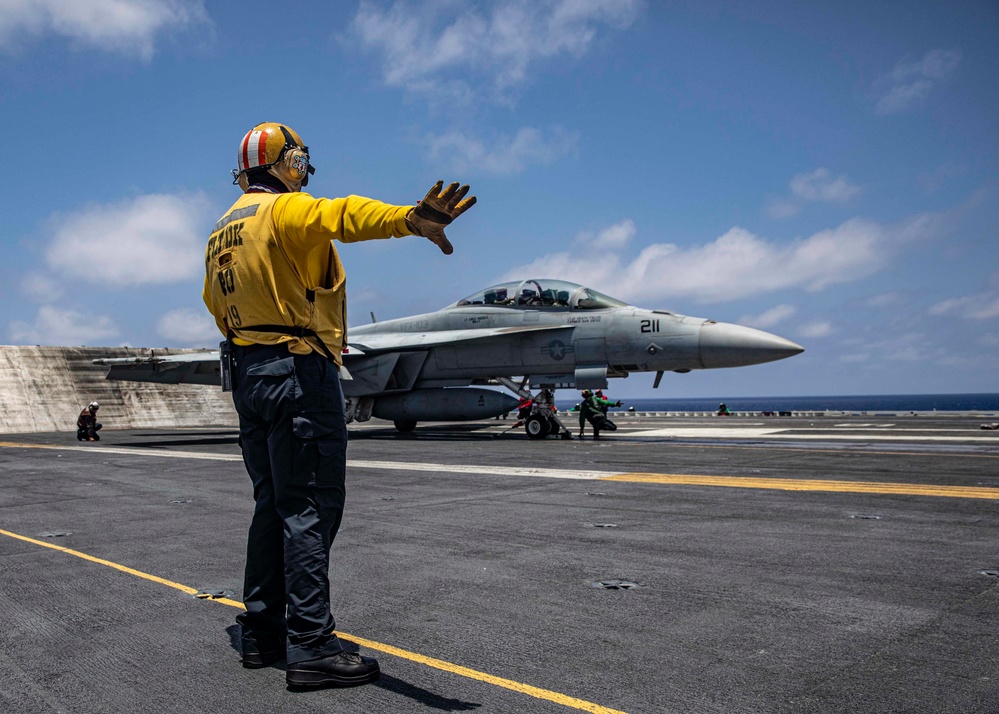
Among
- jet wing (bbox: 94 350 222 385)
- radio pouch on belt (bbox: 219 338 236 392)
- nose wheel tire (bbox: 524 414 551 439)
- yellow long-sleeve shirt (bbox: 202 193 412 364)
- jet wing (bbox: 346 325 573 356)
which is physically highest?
jet wing (bbox: 346 325 573 356)

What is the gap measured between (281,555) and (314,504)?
0.40m

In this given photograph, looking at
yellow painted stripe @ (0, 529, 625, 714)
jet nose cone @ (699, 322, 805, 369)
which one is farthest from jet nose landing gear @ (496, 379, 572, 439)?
yellow painted stripe @ (0, 529, 625, 714)

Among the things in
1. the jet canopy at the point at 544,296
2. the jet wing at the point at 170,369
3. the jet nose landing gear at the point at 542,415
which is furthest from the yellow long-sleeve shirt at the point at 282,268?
the jet wing at the point at 170,369

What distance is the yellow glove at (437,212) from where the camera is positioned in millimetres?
3008

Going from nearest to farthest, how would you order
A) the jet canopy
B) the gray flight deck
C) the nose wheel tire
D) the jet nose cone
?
1. the gray flight deck
2. the jet nose cone
3. the jet canopy
4. the nose wheel tire

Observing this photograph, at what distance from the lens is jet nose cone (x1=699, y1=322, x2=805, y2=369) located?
15.8 metres

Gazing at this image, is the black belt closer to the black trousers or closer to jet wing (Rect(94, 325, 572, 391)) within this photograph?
the black trousers

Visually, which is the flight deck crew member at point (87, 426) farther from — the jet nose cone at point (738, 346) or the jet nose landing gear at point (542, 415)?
the jet nose cone at point (738, 346)

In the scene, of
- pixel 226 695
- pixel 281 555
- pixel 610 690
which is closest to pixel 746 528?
pixel 610 690

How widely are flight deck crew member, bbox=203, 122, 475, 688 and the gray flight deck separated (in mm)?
229

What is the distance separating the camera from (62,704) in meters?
2.81

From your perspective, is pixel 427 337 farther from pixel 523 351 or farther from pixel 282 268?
pixel 282 268

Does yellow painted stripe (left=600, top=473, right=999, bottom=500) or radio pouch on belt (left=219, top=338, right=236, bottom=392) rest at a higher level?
radio pouch on belt (left=219, top=338, right=236, bottom=392)

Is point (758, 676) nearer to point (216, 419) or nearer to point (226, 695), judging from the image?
point (226, 695)
